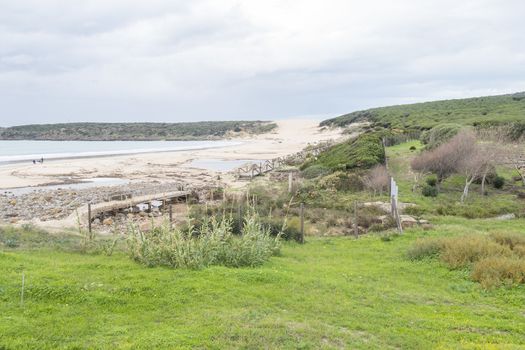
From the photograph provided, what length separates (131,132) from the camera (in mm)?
158375

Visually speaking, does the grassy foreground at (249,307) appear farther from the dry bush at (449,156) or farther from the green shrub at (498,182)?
the green shrub at (498,182)

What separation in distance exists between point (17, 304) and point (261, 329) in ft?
14.8

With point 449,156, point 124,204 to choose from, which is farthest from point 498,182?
point 124,204

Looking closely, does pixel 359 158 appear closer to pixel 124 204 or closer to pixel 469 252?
pixel 124 204

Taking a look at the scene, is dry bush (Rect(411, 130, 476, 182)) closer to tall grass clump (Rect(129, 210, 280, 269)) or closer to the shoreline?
the shoreline

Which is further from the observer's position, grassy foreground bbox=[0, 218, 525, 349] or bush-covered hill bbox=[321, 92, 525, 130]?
bush-covered hill bbox=[321, 92, 525, 130]

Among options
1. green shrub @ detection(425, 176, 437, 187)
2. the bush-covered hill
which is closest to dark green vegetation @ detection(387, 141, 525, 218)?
green shrub @ detection(425, 176, 437, 187)

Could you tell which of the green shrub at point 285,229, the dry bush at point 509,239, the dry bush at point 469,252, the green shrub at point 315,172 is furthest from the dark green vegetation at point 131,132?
the dry bush at point 469,252

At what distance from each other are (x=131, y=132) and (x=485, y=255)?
512 ft

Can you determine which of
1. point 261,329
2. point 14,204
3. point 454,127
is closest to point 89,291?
point 261,329

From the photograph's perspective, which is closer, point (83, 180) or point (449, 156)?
point (449, 156)

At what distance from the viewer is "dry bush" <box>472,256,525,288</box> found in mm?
10523

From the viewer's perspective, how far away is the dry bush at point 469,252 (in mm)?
12078

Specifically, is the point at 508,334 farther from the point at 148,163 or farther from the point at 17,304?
the point at 148,163
